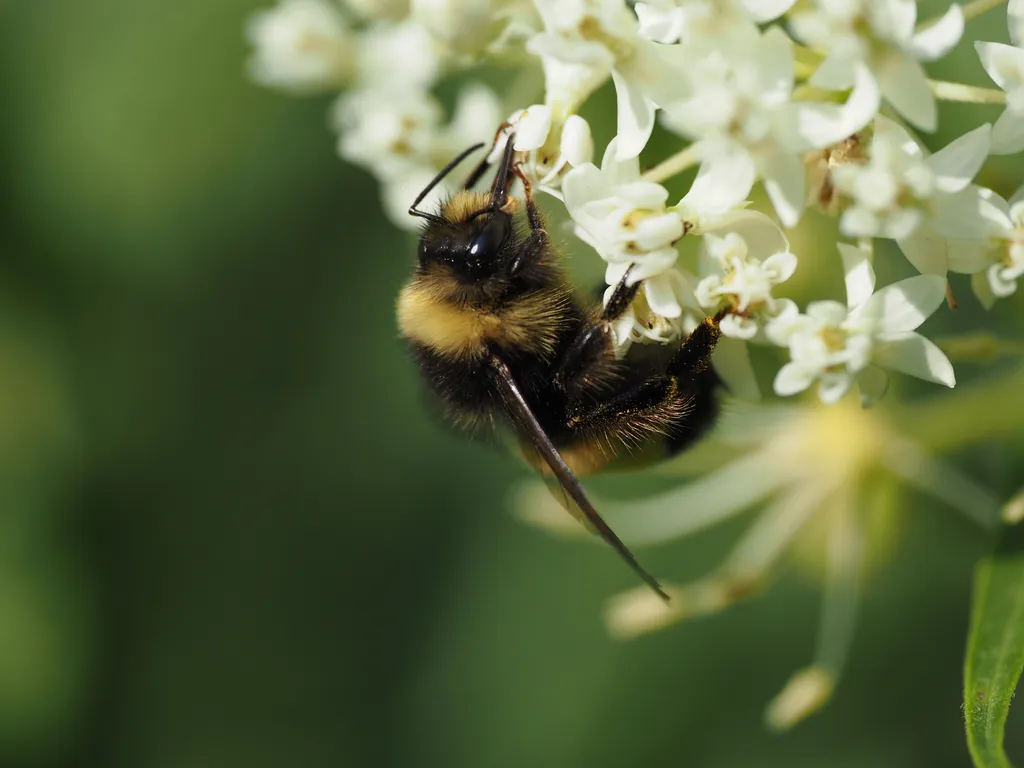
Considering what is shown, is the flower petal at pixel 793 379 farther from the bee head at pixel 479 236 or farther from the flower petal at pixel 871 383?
the bee head at pixel 479 236

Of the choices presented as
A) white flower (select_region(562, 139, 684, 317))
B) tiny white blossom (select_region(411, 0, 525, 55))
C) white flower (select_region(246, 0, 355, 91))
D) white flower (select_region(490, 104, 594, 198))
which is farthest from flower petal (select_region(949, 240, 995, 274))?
white flower (select_region(246, 0, 355, 91))

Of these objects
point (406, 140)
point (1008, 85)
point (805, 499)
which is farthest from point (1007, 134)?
point (805, 499)

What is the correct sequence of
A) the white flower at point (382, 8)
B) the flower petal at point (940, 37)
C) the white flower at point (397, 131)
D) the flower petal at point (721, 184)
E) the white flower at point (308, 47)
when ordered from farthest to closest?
1. the white flower at point (308, 47)
2. the white flower at point (397, 131)
3. the white flower at point (382, 8)
4. the flower petal at point (721, 184)
5. the flower petal at point (940, 37)

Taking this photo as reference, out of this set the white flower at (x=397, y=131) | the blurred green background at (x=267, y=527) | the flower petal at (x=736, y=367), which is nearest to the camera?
the flower petal at (x=736, y=367)

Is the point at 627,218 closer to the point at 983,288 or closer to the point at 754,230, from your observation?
the point at 754,230

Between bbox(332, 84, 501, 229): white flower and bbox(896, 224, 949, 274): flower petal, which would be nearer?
bbox(896, 224, 949, 274): flower petal

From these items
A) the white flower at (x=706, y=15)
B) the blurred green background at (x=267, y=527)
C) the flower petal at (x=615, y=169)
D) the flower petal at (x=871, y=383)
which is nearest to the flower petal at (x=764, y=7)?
the white flower at (x=706, y=15)

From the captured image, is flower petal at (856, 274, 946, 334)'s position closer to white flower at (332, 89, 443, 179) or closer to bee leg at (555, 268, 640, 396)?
bee leg at (555, 268, 640, 396)

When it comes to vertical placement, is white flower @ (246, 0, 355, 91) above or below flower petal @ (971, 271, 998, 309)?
above
